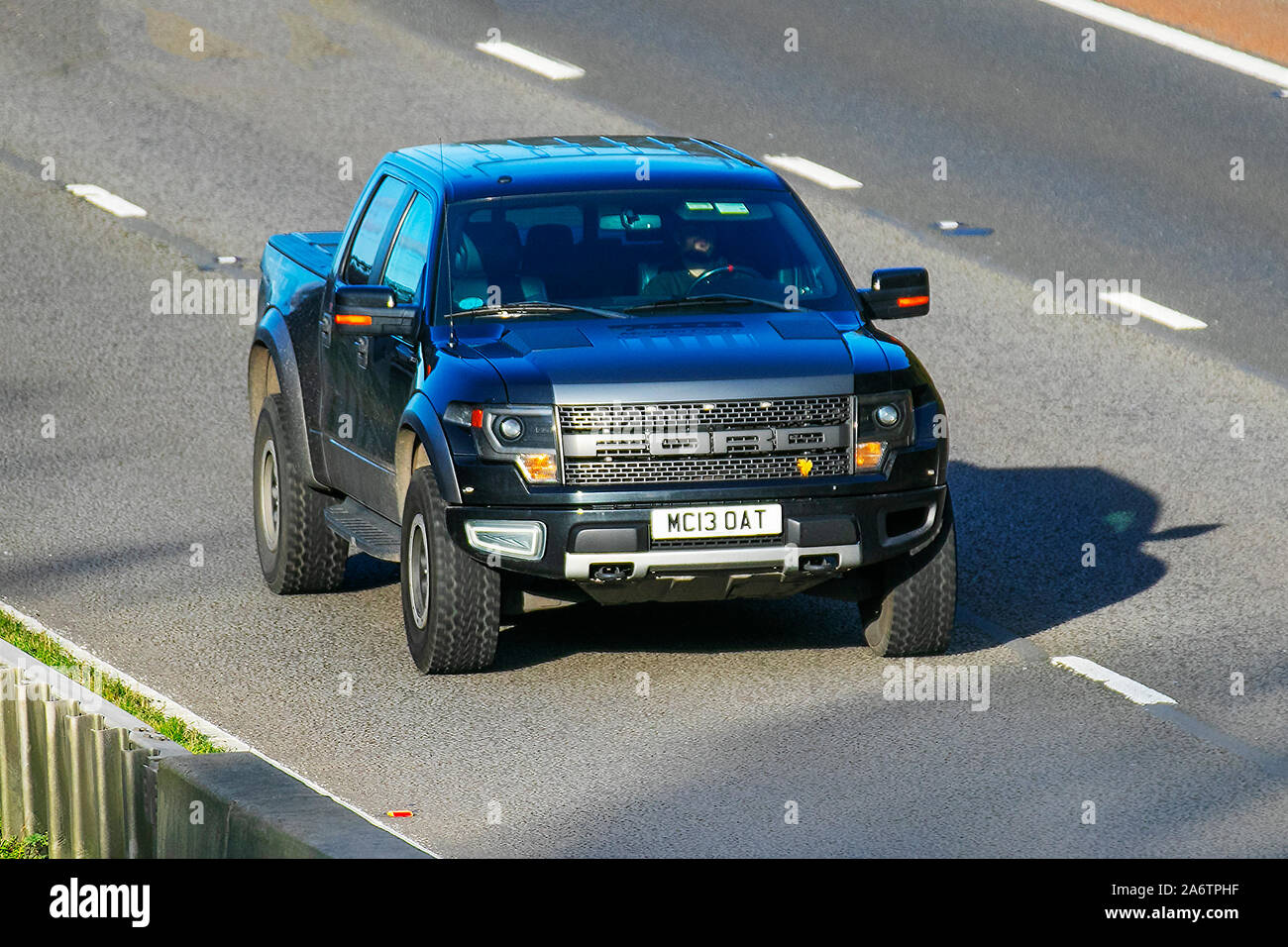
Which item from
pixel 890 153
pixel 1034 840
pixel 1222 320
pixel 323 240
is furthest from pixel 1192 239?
pixel 1034 840

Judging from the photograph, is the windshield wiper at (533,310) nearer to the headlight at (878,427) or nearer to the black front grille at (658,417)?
the black front grille at (658,417)

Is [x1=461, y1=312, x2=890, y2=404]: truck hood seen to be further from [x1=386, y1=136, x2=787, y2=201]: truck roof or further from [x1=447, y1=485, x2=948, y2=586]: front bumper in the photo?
[x1=386, y1=136, x2=787, y2=201]: truck roof

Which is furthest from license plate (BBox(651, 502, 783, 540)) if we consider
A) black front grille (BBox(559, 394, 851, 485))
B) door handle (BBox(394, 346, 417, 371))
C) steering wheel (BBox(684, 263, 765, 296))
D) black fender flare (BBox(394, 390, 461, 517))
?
door handle (BBox(394, 346, 417, 371))

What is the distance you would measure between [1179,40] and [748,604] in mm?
12917

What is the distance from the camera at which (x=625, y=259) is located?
9.70 meters

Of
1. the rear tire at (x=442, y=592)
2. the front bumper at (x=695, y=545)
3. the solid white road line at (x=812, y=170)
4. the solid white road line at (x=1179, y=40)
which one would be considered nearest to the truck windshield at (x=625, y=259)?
the rear tire at (x=442, y=592)

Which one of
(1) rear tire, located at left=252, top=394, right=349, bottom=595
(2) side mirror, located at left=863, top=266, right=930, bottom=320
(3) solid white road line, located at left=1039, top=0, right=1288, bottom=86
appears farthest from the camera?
(3) solid white road line, located at left=1039, top=0, right=1288, bottom=86

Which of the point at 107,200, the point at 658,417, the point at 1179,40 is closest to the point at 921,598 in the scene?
the point at 658,417

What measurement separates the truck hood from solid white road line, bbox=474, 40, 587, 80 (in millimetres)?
12218

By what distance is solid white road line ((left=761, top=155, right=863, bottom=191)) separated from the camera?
61.0 ft

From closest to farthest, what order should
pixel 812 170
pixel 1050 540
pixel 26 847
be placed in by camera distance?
1. pixel 26 847
2. pixel 1050 540
3. pixel 812 170

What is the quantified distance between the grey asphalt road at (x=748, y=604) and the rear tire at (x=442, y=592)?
5.6 inches

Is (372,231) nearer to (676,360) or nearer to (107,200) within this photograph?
(676,360)
